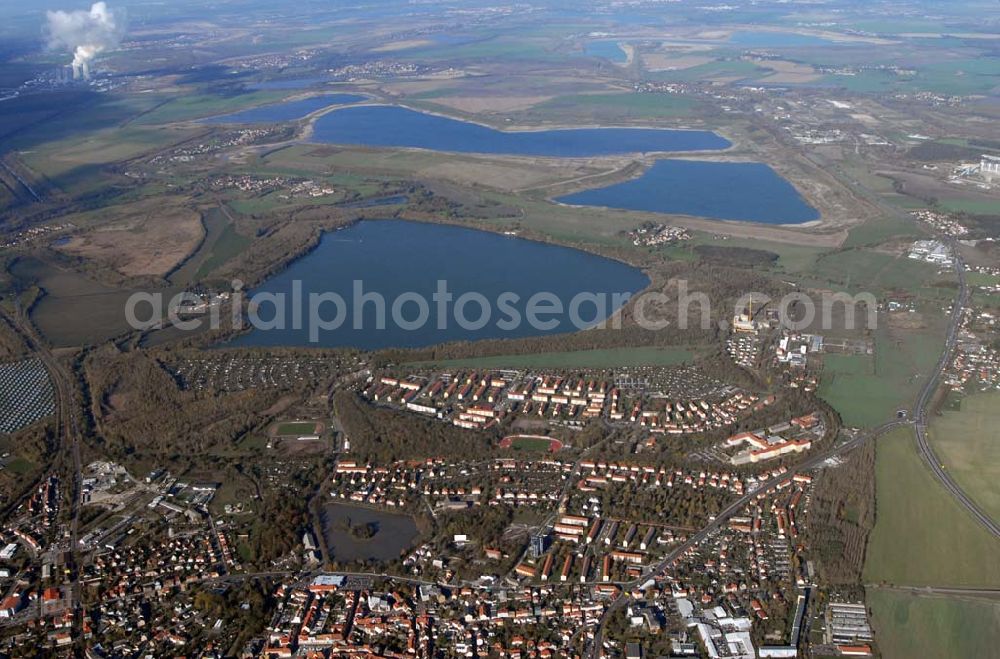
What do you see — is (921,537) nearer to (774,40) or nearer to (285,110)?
(285,110)

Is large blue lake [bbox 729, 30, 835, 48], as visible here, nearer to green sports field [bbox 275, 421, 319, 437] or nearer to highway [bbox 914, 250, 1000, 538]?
highway [bbox 914, 250, 1000, 538]

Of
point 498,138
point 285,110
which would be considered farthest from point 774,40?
point 285,110

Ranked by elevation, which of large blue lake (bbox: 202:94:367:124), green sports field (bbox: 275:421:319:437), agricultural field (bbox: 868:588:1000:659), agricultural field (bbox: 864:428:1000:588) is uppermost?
large blue lake (bbox: 202:94:367:124)

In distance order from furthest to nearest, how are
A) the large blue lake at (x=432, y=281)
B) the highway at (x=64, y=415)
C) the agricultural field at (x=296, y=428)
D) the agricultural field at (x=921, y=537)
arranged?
1. the large blue lake at (x=432, y=281)
2. the agricultural field at (x=296, y=428)
3. the highway at (x=64, y=415)
4. the agricultural field at (x=921, y=537)

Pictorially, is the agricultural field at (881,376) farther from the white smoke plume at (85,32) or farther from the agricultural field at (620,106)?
the white smoke plume at (85,32)

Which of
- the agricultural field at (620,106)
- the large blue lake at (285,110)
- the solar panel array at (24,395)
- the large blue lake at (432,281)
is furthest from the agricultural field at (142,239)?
the agricultural field at (620,106)

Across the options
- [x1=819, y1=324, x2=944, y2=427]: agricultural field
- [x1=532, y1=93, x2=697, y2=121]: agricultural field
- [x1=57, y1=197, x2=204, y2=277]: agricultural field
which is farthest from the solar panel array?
[x1=532, y1=93, x2=697, y2=121]: agricultural field
